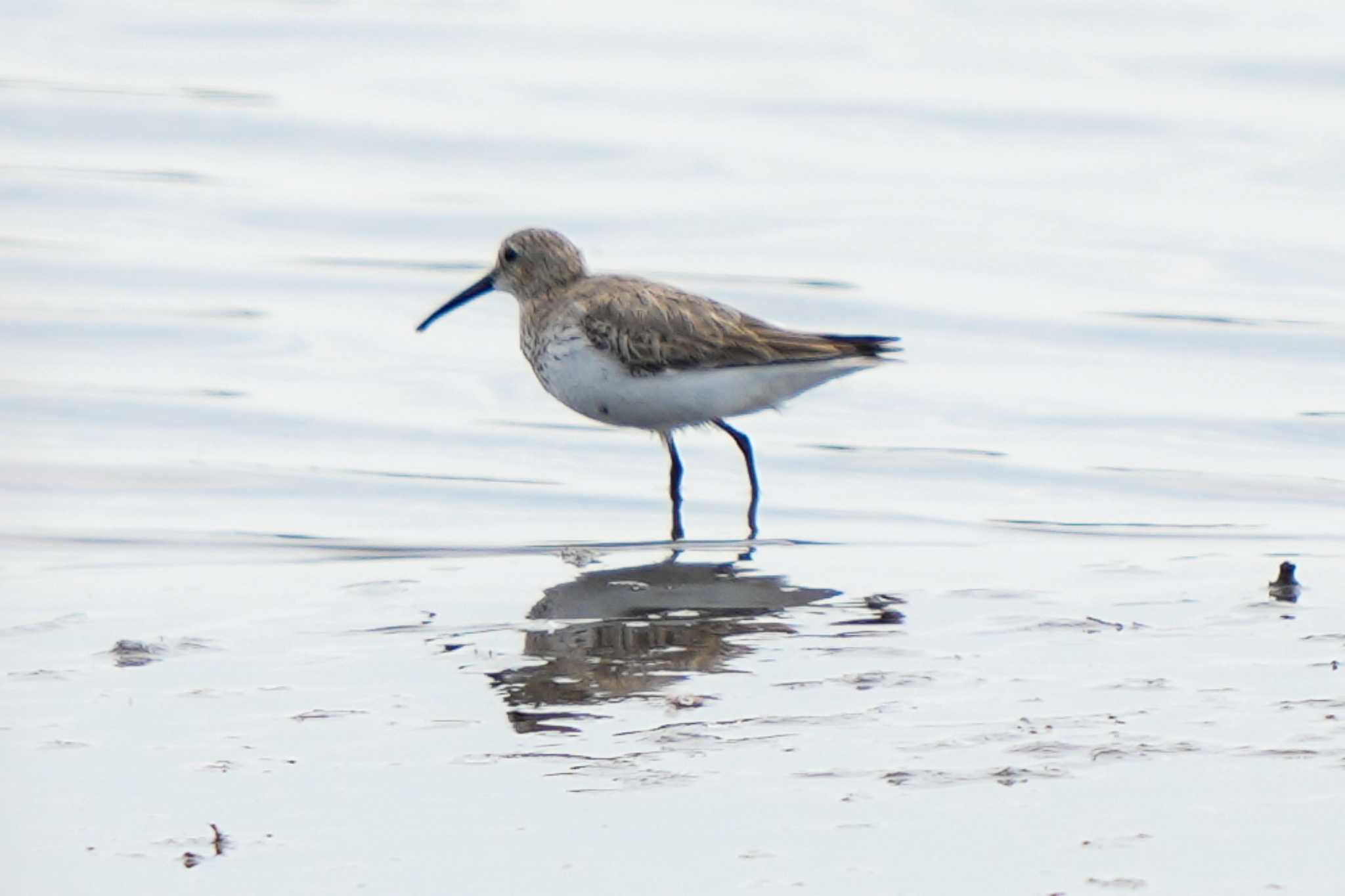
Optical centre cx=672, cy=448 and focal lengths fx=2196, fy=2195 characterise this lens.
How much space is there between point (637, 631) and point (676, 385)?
98.3 inches

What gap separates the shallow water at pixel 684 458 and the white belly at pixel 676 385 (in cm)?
39

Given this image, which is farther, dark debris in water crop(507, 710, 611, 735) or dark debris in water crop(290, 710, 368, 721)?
dark debris in water crop(290, 710, 368, 721)

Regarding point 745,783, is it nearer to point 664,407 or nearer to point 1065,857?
point 1065,857

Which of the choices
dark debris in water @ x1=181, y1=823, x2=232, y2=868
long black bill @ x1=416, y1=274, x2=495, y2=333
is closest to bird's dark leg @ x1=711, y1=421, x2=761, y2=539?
long black bill @ x1=416, y1=274, x2=495, y2=333

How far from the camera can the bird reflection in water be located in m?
5.12

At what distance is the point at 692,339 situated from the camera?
818 centimetres

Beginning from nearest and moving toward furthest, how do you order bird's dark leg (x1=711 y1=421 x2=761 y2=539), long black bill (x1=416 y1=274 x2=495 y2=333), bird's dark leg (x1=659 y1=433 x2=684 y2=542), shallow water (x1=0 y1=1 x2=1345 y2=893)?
1. shallow water (x1=0 y1=1 x2=1345 y2=893)
2. bird's dark leg (x1=659 y1=433 x2=684 y2=542)
3. bird's dark leg (x1=711 y1=421 x2=761 y2=539)
4. long black bill (x1=416 y1=274 x2=495 y2=333)

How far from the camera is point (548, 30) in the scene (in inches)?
754

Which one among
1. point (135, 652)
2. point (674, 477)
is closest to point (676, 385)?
point (674, 477)

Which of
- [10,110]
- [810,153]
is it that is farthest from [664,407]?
[10,110]

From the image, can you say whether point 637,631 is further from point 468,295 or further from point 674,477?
point 468,295

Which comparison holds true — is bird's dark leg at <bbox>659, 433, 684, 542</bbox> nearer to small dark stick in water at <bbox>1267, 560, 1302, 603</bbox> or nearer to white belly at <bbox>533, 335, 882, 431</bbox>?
white belly at <bbox>533, 335, 882, 431</bbox>

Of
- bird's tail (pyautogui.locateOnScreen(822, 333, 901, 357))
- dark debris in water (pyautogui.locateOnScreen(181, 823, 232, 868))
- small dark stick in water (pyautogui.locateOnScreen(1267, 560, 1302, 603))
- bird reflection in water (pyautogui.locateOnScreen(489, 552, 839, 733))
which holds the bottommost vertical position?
dark debris in water (pyautogui.locateOnScreen(181, 823, 232, 868))

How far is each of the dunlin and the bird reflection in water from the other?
1261 mm
